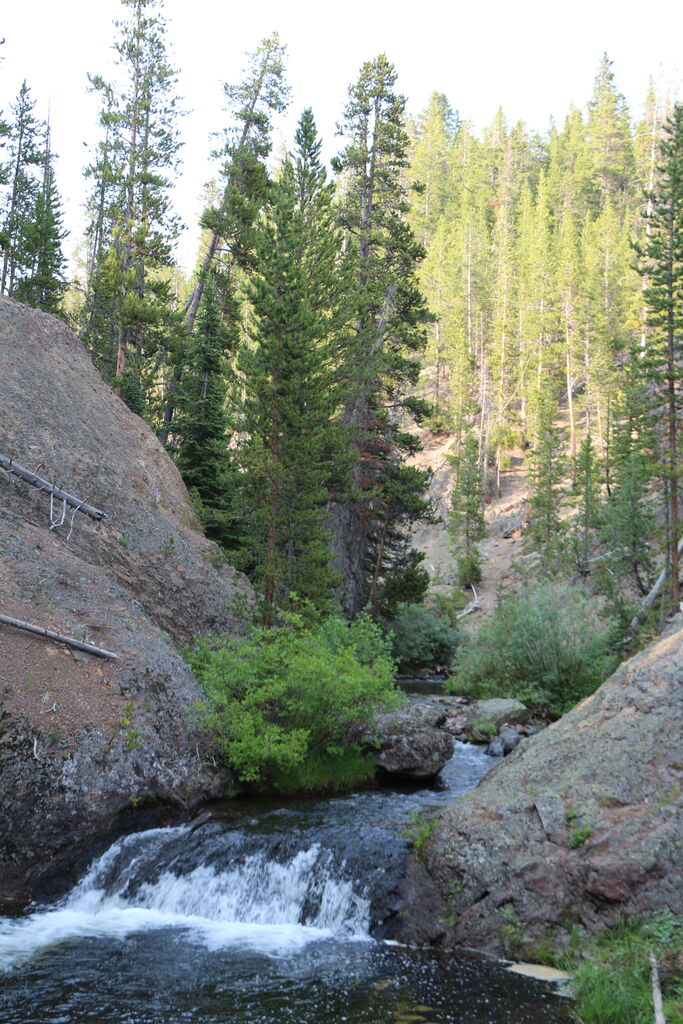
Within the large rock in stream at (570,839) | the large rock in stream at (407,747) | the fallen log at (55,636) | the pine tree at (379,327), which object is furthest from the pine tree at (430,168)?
the large rock in stream at (570,839)

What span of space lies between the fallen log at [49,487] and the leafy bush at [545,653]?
14058 mm

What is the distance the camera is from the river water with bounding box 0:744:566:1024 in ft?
22.9

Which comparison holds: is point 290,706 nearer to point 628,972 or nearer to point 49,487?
point 49,487

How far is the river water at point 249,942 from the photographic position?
6.97m

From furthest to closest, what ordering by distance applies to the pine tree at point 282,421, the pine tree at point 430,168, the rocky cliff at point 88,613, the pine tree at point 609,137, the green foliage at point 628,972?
the pine tree at point 609,137, the pine tree at point 430,168, the pine tree at point 282,421, the rocky cliff at point 88,613, the green foliage at point 628,972

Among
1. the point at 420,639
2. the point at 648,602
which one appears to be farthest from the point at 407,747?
the point at 420,639

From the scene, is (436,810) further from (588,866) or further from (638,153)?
(638,153)

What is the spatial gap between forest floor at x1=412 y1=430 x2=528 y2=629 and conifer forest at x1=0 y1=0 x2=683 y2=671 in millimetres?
1140

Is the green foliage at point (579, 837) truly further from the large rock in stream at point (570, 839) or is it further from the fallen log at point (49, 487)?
the fallen log at point (49, 487)

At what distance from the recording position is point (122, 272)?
93.6 feet

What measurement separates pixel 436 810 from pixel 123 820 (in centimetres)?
541

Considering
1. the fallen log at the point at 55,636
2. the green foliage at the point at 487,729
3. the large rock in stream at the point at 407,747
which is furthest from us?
the green foliage at the point at 487,729

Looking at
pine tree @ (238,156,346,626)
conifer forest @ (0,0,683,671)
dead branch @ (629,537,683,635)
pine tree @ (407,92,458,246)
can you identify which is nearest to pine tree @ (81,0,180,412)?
conifer forest @ (0,0,683,671)

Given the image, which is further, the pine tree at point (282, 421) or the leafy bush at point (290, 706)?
the pine tree at point (282, 421)
